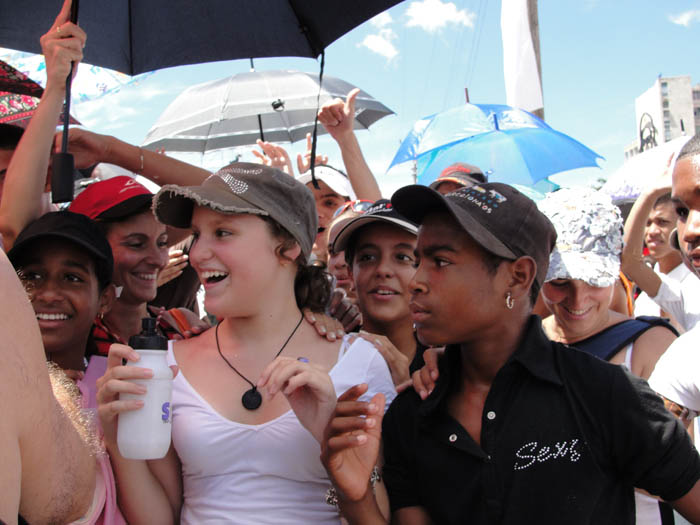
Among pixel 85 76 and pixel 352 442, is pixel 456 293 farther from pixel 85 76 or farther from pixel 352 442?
pixel 85 76

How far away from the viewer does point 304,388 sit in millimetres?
1764

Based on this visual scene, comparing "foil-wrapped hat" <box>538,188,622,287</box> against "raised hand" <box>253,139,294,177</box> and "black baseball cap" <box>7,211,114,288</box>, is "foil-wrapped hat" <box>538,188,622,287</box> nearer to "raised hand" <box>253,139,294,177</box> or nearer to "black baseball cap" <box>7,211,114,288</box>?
"black baseball cap" <box>7,211,114,288</box>

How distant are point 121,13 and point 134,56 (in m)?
0.30

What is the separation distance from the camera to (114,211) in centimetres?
281

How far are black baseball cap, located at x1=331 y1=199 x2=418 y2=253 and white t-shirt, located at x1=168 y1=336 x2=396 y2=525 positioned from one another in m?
1.06

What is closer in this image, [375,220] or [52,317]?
[52,317]

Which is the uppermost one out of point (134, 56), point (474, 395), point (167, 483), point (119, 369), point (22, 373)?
point (134, 56)

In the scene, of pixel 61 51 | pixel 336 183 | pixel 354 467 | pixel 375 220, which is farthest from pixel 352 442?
pixel 336 183

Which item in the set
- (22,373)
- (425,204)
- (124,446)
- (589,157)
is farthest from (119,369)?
(589,157)

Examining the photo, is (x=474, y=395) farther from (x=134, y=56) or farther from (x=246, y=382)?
(x=134, y=56)

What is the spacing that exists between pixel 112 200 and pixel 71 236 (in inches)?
24.2

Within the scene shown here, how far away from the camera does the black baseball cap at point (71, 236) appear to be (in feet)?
7.40

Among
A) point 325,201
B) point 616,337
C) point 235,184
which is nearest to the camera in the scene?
point 235,184

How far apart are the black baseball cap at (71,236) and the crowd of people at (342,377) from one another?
0.4 inches
